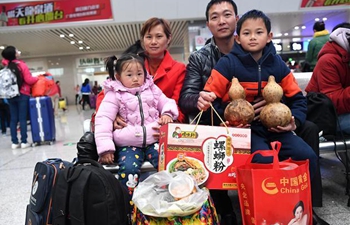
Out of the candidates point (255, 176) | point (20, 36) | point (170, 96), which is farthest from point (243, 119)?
point (20, 36)

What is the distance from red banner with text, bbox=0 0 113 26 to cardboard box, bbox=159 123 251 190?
893 cm

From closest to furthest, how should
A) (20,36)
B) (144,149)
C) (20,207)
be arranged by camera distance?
(144,149) < (20,207) < (20,36)

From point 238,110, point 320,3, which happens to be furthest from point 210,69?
point 320,3

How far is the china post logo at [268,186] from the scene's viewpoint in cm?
127

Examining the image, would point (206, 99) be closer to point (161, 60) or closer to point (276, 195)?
point (276, 195)

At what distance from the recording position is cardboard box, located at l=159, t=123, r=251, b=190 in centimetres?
148

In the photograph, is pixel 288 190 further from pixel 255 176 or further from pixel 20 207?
pixel 20 207

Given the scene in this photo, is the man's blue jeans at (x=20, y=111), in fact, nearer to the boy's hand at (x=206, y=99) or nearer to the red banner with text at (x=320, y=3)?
the boy's hand at (x=206, y=99)

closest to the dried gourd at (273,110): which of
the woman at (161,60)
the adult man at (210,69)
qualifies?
the adult man at (210,69)

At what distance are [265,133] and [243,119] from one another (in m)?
0.27

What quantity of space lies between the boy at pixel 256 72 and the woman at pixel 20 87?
4.44m

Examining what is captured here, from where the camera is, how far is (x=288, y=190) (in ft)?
4.18

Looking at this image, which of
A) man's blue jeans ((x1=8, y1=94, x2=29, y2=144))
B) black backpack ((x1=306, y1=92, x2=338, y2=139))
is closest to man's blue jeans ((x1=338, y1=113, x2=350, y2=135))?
black backpack ((x1=306, y1=92, x2=338, y2=139))

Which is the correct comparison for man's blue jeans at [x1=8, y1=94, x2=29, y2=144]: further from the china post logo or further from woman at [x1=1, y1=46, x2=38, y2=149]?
the china post logo
